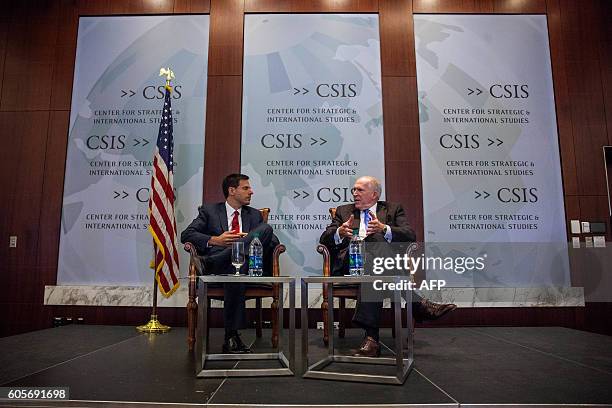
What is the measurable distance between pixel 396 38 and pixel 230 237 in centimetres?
291

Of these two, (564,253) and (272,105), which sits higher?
(272,105)

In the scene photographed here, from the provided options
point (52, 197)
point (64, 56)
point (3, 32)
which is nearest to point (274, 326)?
point (52, 197)

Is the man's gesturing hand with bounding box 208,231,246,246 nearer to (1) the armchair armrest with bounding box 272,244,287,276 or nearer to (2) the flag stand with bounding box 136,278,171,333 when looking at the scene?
(1) the armchair armrest with bounding box 272,244,287,276

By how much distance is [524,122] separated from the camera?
4.57 m

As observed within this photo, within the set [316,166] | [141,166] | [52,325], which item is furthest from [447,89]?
[52,325]

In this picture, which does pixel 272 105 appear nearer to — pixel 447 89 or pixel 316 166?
pixel 316 166

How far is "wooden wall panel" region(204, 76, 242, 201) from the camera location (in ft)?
14.6

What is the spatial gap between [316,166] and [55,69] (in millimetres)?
2872

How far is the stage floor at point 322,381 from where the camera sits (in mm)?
1784

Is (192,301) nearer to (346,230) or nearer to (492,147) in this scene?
(346,230)

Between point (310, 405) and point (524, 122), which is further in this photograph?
point (524, 122)

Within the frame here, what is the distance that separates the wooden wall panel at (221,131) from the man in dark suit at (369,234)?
57.4 inches

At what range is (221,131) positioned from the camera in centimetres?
453

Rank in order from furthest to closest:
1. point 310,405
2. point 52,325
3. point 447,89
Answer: point 447,89, point 52,325, point 310,405
